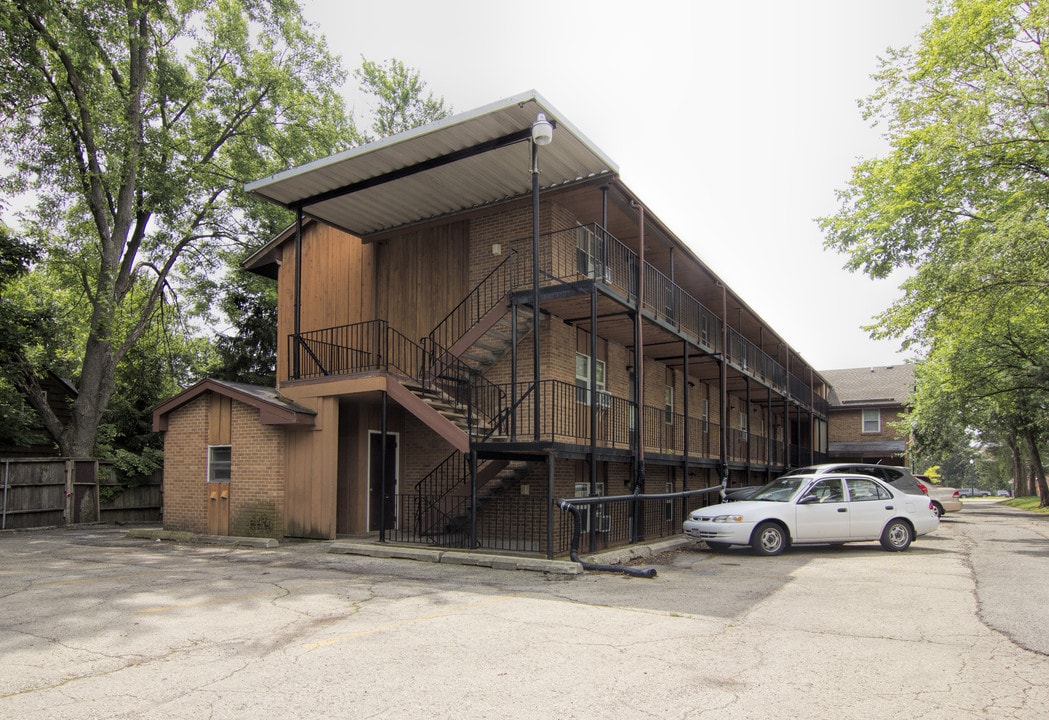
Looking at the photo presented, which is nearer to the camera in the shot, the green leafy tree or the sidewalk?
the sidewalk

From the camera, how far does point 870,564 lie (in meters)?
11.7

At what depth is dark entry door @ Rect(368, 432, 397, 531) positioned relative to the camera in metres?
15.9

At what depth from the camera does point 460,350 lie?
1365 centimetres

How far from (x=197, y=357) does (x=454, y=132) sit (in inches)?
1033

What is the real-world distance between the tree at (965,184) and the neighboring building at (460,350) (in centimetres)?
626

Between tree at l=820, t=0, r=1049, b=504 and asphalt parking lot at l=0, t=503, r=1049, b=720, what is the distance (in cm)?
786

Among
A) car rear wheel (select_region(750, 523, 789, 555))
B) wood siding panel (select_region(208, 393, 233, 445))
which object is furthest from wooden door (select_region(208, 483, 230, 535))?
car rear wheel (select_region(750, 523, 789, 555))

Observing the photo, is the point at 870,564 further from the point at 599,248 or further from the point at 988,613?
the point at 599,248

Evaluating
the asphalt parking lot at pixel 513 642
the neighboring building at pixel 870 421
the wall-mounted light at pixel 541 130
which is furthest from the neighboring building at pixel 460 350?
the neighboring building at pixel 870 421

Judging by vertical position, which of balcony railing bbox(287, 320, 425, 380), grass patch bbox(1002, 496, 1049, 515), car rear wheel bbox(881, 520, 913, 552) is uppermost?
balcony railing bbox(287, 320, 425, 380)

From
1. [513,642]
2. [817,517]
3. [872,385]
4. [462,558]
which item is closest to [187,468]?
[462,558]

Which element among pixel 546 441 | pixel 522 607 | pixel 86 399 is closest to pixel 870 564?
pixel 546 441

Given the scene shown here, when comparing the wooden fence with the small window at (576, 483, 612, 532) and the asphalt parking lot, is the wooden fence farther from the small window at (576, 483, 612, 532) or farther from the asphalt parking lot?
the small window at (576, 483, 612, 532)

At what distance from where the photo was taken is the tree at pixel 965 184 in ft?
53.3
